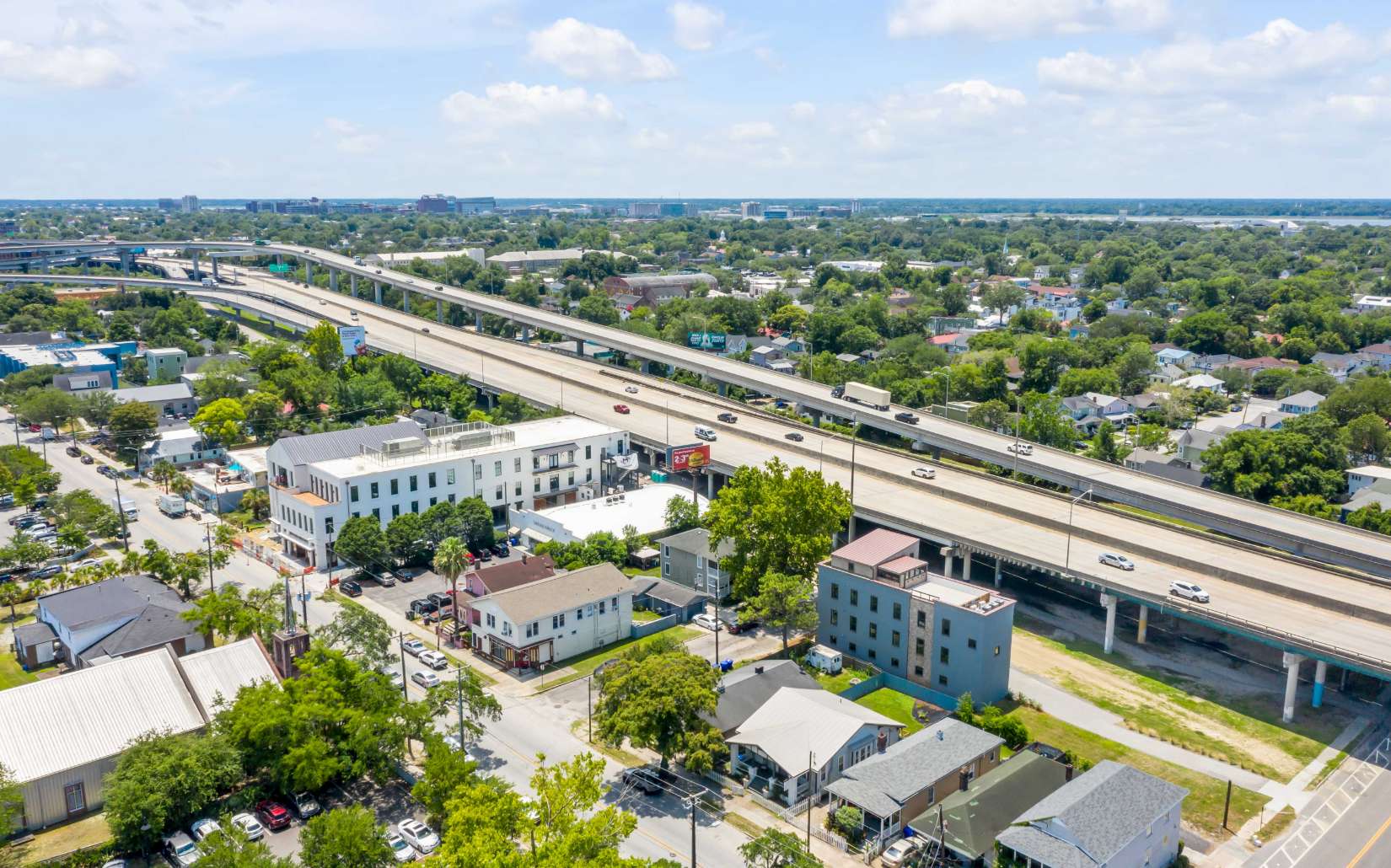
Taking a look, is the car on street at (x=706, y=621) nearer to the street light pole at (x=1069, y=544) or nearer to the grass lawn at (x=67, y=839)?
the street light pole at (x=1069, y=544)

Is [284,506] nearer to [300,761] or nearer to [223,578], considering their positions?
[223,578]

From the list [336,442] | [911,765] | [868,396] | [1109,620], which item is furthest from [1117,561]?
[336,442]

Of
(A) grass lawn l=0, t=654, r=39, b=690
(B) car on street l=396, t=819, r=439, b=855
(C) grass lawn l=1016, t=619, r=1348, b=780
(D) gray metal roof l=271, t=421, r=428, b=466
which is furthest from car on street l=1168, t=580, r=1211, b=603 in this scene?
(A) grass lawn l=0, t=654, r=39, b=690

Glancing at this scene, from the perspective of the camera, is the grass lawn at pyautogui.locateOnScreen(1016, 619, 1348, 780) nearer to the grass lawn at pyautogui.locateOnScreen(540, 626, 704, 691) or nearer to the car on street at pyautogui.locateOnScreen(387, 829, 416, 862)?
the grass lawn at pyautogui.locateOnScreen(540, 626, 704, 691)

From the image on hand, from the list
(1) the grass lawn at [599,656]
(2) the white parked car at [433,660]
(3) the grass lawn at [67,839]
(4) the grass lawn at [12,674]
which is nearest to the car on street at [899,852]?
(1) the grass lawn at [599,656]

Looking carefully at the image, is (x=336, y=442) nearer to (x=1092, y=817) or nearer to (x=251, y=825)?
(x=251, y=825)

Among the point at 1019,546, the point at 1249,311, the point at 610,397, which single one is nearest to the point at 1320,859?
the point at 1019,546
